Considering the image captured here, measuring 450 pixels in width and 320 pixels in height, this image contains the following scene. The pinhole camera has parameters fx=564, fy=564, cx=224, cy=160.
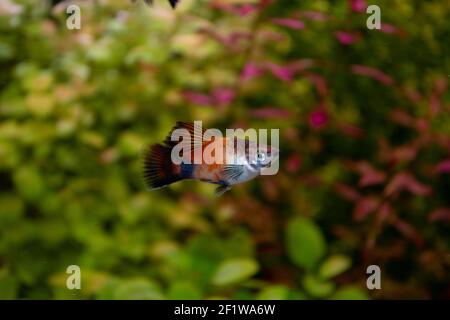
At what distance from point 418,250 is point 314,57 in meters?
0.54

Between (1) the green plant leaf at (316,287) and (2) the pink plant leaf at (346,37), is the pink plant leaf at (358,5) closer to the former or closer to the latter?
(2) the pink plant leaf at (346,37)

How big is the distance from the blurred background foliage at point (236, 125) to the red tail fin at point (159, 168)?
867mm

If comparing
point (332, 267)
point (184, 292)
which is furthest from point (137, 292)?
point (332, 267)

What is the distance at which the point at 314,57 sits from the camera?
1.39m

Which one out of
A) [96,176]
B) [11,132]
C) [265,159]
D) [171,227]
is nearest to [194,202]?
[171,227]

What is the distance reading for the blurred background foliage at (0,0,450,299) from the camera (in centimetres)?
129

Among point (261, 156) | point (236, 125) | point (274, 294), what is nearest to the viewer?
point (261, 156)

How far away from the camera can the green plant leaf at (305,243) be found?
1188 millimetres

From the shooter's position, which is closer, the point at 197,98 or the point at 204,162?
the point at 204,162

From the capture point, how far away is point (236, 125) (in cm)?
125

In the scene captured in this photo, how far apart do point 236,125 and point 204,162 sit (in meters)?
0.88

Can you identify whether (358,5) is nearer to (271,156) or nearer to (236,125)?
(236,125)

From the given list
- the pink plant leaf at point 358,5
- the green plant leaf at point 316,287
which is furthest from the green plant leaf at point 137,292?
the pink plant leaf at point 358,5

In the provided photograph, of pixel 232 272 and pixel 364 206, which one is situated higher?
pixel 364 206
